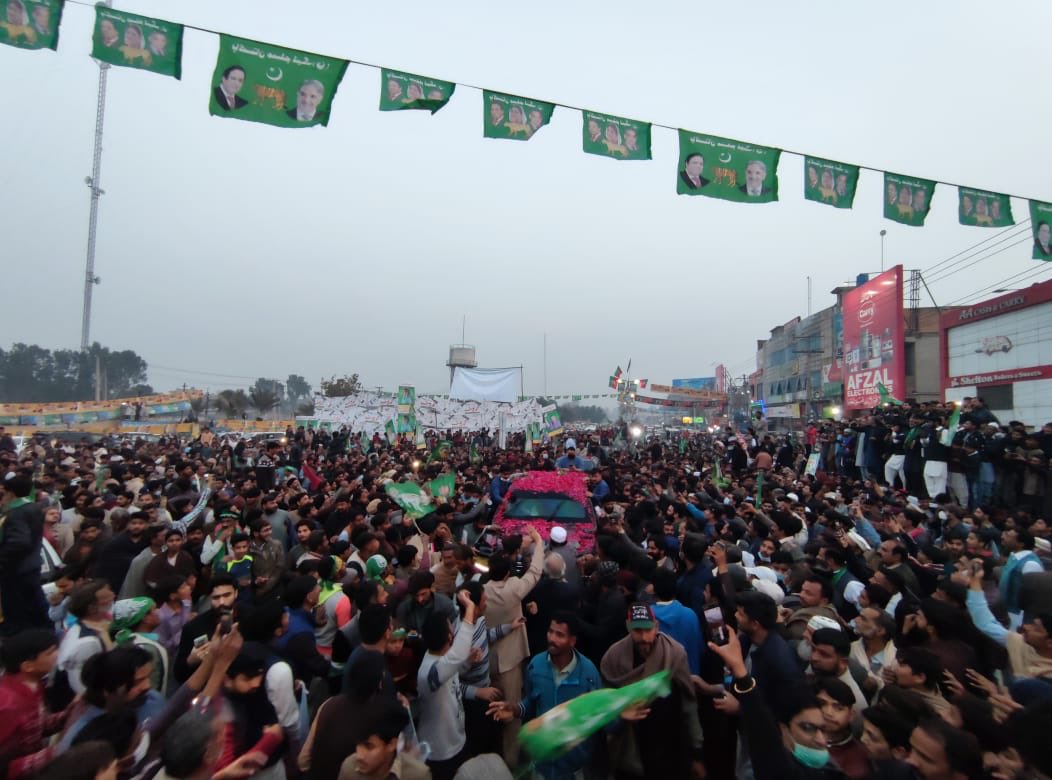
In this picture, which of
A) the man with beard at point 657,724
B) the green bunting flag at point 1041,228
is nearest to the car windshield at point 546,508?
the man with beard at point 657,724

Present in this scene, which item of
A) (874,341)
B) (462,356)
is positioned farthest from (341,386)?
(874,341)

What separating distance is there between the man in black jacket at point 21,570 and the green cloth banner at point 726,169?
9048 millimetres

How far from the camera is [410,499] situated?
27.6 feet

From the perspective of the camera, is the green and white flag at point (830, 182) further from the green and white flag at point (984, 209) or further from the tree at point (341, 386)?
the tree at point (341, 386)

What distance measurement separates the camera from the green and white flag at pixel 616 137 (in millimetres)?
8953

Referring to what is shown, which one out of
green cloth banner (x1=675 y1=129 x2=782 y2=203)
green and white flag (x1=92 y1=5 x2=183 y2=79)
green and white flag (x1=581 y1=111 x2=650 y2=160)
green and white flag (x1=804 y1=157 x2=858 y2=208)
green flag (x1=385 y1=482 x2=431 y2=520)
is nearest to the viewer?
green and white flag (x1=92 y1=5 x2=183 y2=79)

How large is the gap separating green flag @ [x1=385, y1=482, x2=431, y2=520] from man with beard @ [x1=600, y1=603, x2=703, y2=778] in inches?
202

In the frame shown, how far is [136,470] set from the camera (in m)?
11.7

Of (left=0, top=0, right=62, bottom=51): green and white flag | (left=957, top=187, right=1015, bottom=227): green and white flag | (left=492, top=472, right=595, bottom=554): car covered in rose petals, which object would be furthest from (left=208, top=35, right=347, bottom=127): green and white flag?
(left=957, top=187, right=1015, bottom=227): green and white flag

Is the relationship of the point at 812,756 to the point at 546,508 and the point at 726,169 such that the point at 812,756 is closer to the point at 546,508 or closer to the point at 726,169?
the point at 546,508

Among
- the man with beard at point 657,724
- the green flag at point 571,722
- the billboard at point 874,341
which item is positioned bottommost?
the man with beard at point 657,724

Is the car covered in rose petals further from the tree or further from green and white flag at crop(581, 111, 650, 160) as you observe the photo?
the tree

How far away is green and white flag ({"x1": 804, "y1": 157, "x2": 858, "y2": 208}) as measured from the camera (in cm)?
963

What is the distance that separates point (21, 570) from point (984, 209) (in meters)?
14.6
